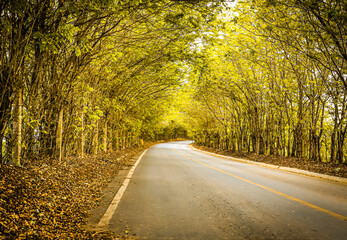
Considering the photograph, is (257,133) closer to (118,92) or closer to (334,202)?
(118,92)

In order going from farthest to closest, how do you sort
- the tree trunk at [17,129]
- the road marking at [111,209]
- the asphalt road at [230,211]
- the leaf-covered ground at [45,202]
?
the tree trunk at [17,129] → the road marking at [111,209] → the asphalt road at [230,211] → the leaf-covered ground at [45,202]

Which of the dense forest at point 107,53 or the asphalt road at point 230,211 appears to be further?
the dense forest at point 107,53

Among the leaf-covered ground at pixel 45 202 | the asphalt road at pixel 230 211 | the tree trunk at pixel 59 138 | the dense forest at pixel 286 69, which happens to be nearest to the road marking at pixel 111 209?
the asphalt road at pixel 230 211

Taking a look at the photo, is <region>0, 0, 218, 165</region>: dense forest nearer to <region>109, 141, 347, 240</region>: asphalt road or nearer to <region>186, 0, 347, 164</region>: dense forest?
<region>186, 0, 347, 164</region>: dense forest

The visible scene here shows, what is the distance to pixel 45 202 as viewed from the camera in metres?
4.23

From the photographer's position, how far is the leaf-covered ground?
125 inches

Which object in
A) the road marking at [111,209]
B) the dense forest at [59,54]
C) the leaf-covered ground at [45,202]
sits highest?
the dense forest at [59,54]

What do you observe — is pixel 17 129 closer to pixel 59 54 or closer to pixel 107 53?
pixel 59 54

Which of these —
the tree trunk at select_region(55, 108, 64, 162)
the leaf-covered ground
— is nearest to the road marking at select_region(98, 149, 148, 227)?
the leaf-covered ground

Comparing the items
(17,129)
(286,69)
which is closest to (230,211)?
(17,129)

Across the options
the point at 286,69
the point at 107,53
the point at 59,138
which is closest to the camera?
the point at 59,138

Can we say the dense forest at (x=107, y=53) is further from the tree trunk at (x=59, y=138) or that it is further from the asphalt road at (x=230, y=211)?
the asphalt road at (x=230, y=211)

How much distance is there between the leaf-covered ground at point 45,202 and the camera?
317 cm

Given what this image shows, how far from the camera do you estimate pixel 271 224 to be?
403cm
